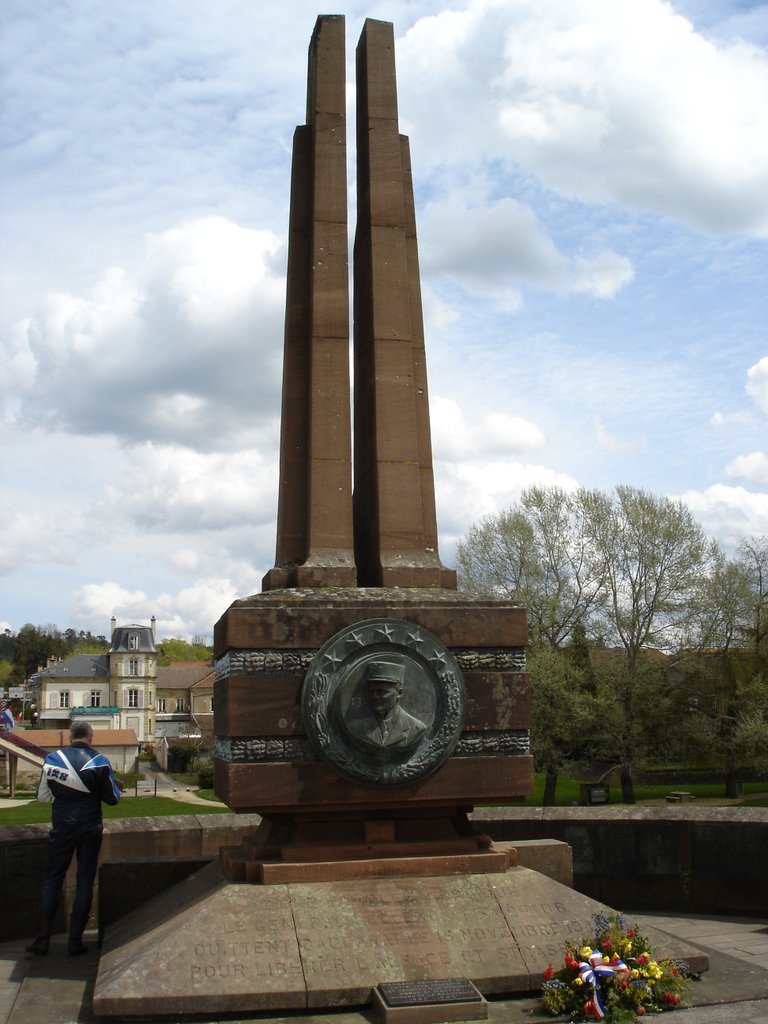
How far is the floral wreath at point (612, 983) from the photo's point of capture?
5719mm

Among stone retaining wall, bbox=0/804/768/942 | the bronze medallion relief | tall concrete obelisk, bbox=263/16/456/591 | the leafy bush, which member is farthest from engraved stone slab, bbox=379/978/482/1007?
the leafy bush

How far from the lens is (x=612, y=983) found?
5.81 meters

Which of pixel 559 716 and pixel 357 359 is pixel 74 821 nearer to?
pixel 357 359

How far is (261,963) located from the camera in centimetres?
590

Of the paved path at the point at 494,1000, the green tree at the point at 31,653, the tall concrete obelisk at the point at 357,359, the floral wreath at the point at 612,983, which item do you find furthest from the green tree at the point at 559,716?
the green tree at the point at 31,653

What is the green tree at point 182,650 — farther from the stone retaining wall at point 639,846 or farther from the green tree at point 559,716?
the stone retaining wall at point 639,846

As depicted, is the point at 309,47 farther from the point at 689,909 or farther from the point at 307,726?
the point at 689,909

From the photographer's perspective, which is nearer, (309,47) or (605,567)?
(309,47)

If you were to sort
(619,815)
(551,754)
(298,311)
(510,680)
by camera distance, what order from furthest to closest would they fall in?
(551,754)
(619,815)
(298,311)
(510,680)

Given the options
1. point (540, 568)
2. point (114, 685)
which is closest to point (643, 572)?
point (540, 568)

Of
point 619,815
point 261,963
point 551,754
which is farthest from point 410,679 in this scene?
point 551,754

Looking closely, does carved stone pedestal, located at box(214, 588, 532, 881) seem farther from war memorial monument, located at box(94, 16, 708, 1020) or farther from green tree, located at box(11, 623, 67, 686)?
green tree, located at box(11, 623, 67, 686)

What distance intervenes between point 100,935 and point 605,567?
26663mm

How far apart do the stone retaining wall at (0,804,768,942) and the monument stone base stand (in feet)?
6.79
